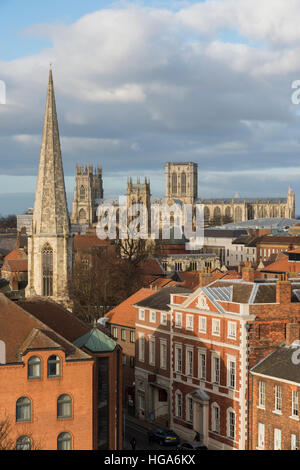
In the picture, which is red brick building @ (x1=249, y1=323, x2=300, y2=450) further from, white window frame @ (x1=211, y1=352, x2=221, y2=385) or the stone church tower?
the stone church tower

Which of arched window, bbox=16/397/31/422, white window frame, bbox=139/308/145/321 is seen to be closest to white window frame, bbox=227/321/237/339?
white window frame, bbox=139/308/145/321

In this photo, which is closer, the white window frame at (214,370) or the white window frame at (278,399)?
the white window frame at (278,399)

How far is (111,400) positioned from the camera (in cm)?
3691

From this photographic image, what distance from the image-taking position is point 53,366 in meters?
34.7

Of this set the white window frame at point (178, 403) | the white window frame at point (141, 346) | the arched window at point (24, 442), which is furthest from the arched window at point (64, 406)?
the white window frame at point (141, 346)

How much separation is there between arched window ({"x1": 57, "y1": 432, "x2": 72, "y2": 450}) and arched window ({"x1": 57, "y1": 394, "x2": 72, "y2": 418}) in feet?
2.96

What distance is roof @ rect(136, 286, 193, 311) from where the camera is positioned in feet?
174

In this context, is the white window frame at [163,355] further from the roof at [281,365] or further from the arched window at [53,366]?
the arched window at [53,366]

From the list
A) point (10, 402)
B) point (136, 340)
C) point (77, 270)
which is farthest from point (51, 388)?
point (77, 270)

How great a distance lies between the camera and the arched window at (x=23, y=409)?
112 ft

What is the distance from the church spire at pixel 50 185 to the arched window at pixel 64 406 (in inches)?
1112

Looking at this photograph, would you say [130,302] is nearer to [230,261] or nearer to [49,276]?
[49,276]

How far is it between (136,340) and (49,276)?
10947 mm
